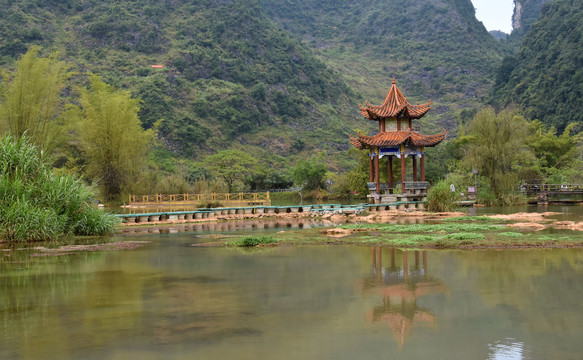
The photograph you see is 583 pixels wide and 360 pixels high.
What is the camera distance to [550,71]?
76188 mm

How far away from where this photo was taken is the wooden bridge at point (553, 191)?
119 ft

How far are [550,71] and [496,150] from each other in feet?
155

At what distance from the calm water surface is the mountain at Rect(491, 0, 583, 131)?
62.7 m

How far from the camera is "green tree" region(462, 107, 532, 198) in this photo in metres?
36.0

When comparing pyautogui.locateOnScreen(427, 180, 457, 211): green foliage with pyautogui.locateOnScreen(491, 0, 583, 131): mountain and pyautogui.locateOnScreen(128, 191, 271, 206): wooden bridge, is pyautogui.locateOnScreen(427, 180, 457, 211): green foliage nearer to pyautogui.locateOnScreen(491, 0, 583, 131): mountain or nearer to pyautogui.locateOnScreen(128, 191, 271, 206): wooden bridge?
pyautogui.locateOnScreen(128, 191, 271, 206): wooden bridge

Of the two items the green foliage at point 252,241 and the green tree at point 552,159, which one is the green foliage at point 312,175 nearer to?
the green tree at point 552,159

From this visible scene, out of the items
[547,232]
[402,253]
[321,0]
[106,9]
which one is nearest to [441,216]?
[547,232]

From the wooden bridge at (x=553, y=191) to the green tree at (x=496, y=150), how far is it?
2.08 meters

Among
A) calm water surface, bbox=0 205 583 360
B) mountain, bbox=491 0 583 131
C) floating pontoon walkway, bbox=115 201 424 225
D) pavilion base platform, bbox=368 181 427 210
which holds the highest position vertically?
mountain, bbox=491 0 583 131

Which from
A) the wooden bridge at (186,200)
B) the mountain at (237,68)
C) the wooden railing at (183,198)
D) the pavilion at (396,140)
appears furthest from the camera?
the mountain at (237,68)

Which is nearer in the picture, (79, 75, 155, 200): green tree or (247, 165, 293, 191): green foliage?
(79, 75, 155, 200): green tree

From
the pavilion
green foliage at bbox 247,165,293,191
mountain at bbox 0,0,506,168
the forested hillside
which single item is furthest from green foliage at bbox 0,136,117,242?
the forested hillside

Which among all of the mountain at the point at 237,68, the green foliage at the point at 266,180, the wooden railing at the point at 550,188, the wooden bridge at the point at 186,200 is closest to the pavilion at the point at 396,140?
the wooden bridge at the point at 186,200

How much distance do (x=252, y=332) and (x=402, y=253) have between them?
702 cm
